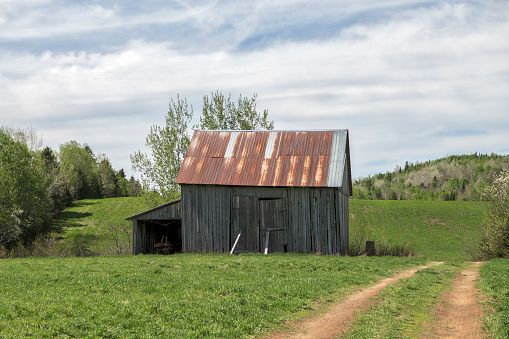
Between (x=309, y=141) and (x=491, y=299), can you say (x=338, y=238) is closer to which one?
(x=309, y=141)

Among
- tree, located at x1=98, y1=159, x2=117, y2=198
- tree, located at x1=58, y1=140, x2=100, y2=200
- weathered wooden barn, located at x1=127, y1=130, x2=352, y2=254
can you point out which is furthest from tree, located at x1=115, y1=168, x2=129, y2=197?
weathered wooden barn, located at x1=127, y1=130, x2=352, y2=254

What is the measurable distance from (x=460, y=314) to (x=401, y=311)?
155 cm

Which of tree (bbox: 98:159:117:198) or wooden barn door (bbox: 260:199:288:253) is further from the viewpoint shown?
tree (bbox: 98:159:117:198)

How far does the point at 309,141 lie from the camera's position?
103 feet

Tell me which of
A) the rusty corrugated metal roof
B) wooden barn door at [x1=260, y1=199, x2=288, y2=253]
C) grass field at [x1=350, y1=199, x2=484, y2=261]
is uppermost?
the rusty corrugated metal roof

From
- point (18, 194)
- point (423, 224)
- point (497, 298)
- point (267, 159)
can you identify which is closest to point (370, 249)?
point (267, 159)

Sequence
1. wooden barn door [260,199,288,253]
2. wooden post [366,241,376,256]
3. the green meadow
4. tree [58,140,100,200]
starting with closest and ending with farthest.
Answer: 1. the green meadow
2. wooden barn door [260,199,288,253]
3. wooden post [366,241,376,256]
4. tree [58,140,100,200]

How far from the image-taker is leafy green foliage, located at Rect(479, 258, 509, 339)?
10156 mm

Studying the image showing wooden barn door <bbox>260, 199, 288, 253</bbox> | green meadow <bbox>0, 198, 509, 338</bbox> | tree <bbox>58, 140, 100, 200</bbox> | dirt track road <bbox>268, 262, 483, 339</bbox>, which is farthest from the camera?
tree <bbox>58, 140, 100, 200</bbox>

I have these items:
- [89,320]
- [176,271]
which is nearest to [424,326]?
[89,320]

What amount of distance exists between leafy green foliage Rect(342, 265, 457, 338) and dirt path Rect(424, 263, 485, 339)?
0.33m

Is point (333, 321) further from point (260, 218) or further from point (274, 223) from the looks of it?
point (260, 218)

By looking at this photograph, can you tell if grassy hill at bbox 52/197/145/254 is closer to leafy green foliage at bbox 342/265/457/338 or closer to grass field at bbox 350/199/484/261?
grass field at bbox 350/199/484/261

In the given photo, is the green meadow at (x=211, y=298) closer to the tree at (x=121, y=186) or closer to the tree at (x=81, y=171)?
the tree at (x=81, y=171)
